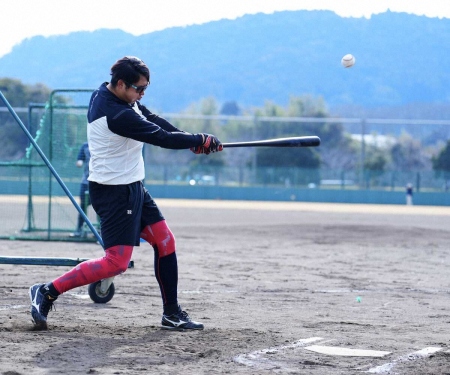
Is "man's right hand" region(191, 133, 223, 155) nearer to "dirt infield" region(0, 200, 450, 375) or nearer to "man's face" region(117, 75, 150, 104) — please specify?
"man's face" region(117, 75, 150, 104)

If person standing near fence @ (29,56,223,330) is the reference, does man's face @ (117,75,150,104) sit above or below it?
above

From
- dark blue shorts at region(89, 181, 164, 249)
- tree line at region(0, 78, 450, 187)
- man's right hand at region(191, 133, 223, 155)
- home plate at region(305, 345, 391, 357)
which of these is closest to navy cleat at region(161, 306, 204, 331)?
dark blue shorts at region(89, 181, 164, 249)

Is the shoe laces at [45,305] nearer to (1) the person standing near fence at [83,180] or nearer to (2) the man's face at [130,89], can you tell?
(2) the man's face at [130,89]

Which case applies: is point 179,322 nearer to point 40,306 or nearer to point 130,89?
point 40,306

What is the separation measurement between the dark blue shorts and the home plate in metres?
1.53

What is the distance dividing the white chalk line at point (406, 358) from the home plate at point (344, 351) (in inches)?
6.2

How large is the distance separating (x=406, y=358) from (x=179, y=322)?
1.80 metres

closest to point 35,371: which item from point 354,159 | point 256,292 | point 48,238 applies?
point 256,292

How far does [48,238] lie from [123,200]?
323 inches

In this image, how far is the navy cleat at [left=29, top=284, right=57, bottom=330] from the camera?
609 cm

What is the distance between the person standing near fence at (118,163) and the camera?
6020mm

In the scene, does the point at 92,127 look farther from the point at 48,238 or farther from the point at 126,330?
the point at 48,238

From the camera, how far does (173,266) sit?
6.43 metres

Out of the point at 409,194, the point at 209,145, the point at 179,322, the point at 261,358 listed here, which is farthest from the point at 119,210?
the point at 409,194
